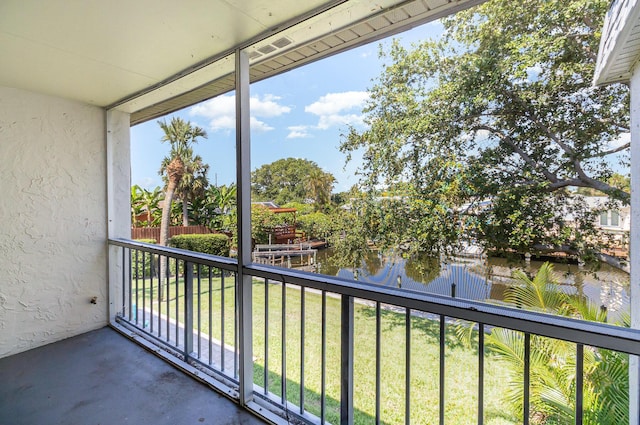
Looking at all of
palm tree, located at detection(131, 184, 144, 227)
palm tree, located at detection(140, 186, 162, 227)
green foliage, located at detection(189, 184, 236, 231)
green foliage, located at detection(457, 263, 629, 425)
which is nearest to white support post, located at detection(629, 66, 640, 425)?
green foliage, located at detection(457, 263, 629, 425)

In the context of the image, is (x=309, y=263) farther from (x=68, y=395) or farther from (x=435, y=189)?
(x=68, y=395)

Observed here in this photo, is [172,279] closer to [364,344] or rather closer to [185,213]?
[185,213]

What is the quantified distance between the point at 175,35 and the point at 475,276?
203 cm

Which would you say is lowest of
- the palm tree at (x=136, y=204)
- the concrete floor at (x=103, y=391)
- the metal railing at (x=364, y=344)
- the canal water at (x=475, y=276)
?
the concrete floor at (x=103, y=391)

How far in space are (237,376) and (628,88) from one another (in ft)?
8.24

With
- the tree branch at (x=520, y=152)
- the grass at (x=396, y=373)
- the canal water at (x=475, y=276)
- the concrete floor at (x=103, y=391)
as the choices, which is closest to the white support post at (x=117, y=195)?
the concrete floor at (x=103, y=391)

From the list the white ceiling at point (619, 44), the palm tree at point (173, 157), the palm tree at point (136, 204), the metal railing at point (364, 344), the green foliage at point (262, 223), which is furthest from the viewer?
the palm tree at point (136, 204)

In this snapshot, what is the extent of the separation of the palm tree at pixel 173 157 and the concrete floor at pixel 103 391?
1074 mm

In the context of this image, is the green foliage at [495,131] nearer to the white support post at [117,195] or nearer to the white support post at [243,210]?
the white support post at [243,210]

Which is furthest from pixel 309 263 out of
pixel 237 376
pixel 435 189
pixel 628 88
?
pixel 628 88

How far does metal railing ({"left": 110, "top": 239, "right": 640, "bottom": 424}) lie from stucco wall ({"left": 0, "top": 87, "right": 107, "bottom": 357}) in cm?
34

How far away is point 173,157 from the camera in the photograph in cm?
304

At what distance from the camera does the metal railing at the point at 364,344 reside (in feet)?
3.73

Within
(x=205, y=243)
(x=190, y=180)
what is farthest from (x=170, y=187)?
(x=205, y=243)
